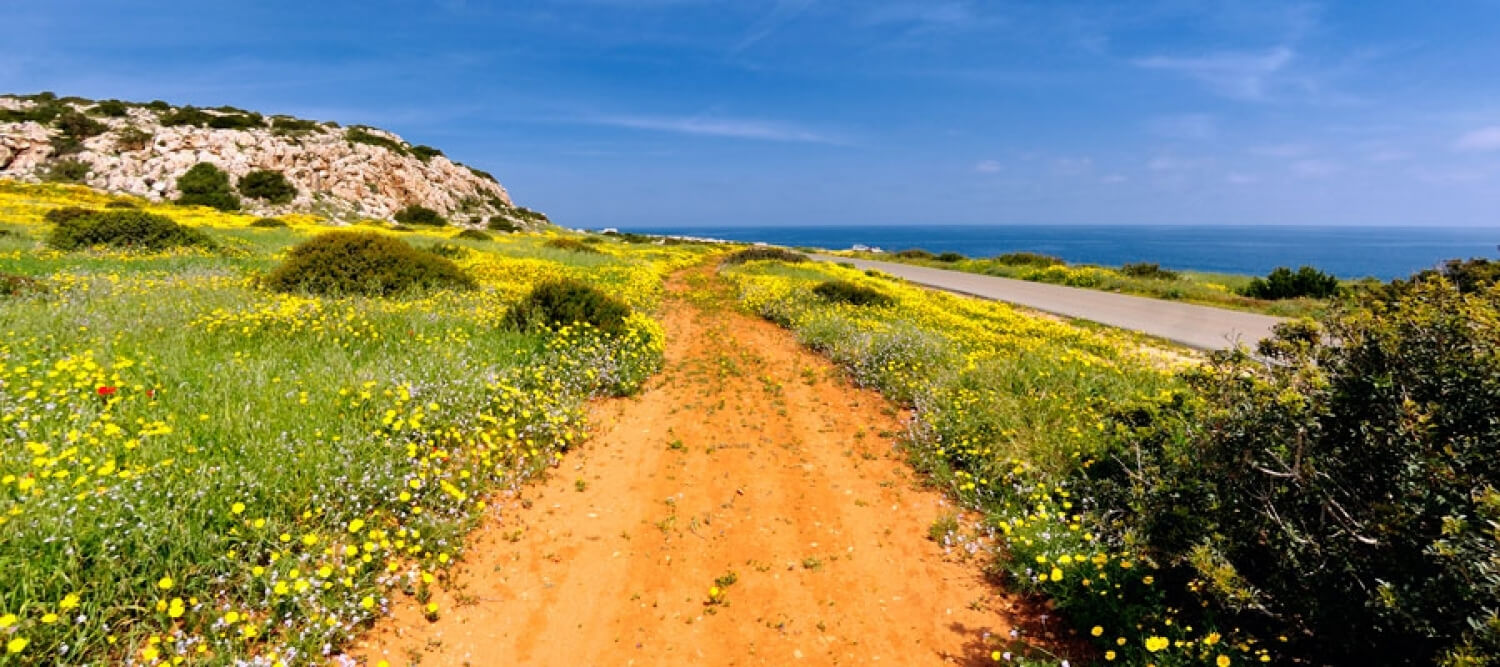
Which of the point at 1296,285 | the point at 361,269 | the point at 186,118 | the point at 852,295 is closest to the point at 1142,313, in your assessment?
the point at 852,295

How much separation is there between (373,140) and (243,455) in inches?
2964

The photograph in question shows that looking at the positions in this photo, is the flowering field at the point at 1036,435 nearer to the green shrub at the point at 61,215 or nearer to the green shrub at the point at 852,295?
the green shrub at the point at 852,295

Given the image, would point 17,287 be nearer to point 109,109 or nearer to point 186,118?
point 186,118

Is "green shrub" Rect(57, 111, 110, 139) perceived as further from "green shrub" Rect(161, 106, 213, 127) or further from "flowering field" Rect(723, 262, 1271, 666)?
"flowering field" Rect(723, 262, 1271, 666)

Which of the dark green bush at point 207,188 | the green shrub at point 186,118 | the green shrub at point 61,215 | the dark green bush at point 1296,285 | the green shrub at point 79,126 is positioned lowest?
the dark green bush at point 1296,285

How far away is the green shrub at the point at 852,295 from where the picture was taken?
1812cm

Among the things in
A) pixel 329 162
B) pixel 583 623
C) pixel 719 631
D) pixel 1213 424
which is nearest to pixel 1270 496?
pixel 1213 424

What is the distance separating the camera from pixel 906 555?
5.97 m

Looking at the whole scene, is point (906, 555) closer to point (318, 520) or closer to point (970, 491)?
point (970, 491)

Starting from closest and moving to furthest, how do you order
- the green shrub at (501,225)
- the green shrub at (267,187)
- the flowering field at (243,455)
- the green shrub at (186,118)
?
the flowering field at (243,455)
the green shrub at (267,187)
the green shrub at (186,118)
the green shrub at (501,225)

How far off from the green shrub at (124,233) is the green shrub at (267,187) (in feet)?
117

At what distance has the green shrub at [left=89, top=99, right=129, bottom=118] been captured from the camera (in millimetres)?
58625

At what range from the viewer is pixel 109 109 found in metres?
59.1

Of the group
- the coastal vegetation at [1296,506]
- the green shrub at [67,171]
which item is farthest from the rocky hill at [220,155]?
the coastal vegetation at [1296,506]
